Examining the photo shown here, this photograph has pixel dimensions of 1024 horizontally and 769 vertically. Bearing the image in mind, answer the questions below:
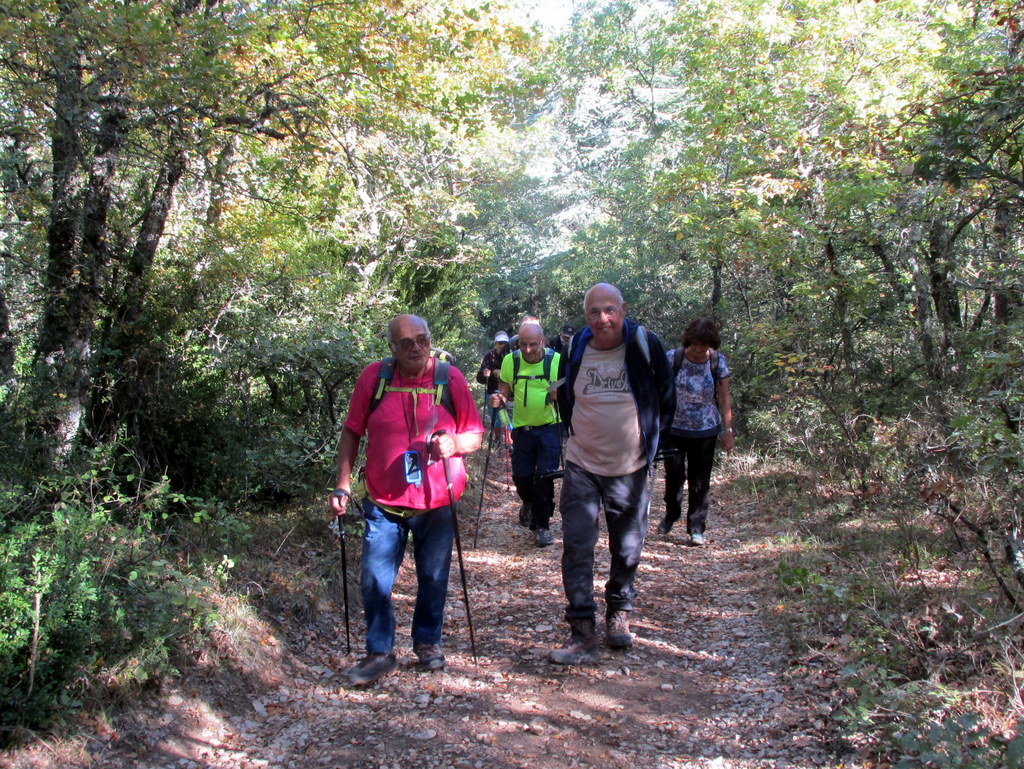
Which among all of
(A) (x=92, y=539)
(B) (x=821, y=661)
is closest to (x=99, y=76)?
(A) (x=92, y=539)

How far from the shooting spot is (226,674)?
3922 millimetres

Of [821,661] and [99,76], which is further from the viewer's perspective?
[99,76]

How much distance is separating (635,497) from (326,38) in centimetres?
503

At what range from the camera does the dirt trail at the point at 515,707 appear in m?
3.31

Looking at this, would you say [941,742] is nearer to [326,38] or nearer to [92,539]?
[92,539]

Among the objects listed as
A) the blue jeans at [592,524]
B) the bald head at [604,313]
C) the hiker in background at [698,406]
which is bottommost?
the blue jeans at [592,524]

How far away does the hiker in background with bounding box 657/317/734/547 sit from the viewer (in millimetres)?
6383

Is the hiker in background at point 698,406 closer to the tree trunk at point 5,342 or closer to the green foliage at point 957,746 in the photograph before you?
the green foliage at point 957,746

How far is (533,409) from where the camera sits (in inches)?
266

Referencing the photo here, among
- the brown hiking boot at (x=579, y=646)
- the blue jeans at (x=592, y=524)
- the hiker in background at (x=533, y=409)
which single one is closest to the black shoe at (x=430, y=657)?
the brown hiking boot at (x=579, y=646)

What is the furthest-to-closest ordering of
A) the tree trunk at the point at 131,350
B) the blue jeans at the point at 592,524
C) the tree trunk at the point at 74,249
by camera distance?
the tree trunk at the point at 131,350
the tree trunk at the point at 74,249
the blue jeans at the point at 592,524

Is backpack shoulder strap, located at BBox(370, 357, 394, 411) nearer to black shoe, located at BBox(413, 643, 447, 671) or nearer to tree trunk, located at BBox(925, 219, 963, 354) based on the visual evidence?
black shoe, located at BBox(413, 643, 447, 671)

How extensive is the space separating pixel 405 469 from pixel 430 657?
3.68 feet

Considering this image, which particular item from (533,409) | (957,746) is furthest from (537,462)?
(957,746)
